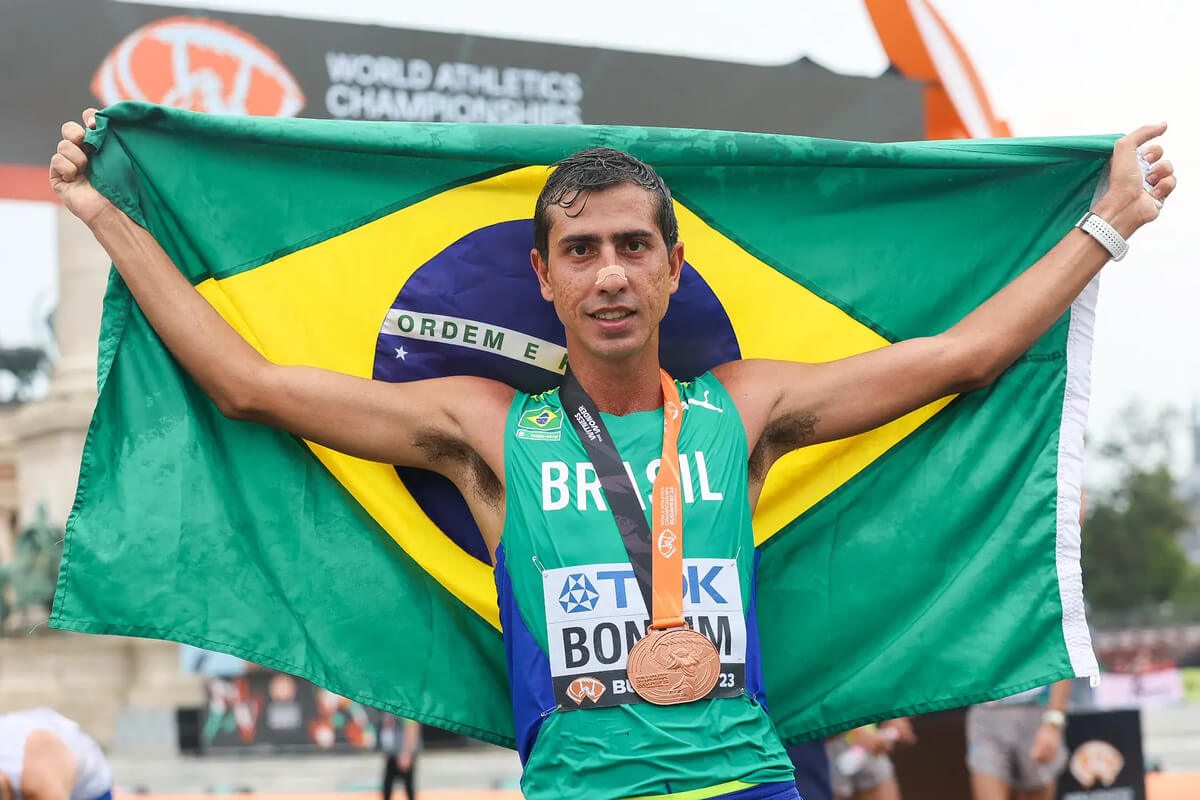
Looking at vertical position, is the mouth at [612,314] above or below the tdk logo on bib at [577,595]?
above

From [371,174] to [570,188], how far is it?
2.64 ft

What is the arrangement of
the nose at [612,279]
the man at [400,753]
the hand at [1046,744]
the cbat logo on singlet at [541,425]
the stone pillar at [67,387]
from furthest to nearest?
the stone pillar at [67,387]
the man at [400,753]
the hand at [1046,744]
the cbat logo on singlet at [541,425]
the nose at [612,279]

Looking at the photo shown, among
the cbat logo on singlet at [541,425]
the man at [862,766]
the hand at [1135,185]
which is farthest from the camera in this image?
the man at [862,766]

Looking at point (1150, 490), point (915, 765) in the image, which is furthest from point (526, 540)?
point (1150, 490)

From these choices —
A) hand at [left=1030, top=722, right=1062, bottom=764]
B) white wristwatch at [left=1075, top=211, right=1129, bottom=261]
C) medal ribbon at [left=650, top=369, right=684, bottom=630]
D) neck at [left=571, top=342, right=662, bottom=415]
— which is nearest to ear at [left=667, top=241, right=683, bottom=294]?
neck at [left=571, top=342, right=662, bottom=415]

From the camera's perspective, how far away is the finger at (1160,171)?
148 inches

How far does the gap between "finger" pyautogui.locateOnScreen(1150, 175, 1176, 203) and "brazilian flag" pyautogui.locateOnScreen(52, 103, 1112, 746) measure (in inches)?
8.5

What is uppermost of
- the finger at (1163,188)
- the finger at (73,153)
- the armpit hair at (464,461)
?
the finger at (73,153)

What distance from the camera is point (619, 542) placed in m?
3.07

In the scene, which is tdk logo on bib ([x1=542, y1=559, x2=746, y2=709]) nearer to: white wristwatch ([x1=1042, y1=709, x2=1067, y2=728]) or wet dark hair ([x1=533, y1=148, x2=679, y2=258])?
wet dark hair ([x1=533, y1=148, x2=679, y2=258])

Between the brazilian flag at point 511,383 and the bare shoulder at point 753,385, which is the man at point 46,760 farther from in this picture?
the bare shoulder at point 753,385

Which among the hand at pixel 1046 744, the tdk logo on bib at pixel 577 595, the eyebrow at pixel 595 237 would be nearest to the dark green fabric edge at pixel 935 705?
the tdk logo on bib at pixel 577 595

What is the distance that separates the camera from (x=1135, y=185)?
3.73m

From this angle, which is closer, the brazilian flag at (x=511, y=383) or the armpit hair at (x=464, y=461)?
the armpit hair at (x=464, y=461)
